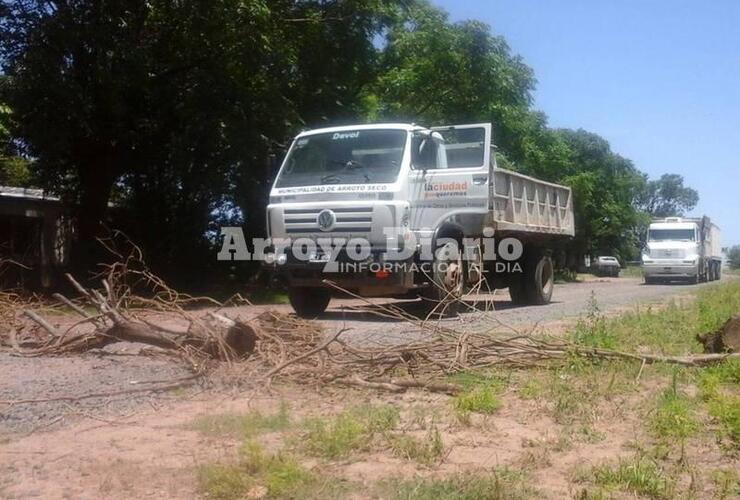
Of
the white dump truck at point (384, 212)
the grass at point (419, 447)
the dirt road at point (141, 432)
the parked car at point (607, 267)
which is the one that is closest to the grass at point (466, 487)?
the dirt road at point (141, 432)

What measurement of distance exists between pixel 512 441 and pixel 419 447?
0.73m

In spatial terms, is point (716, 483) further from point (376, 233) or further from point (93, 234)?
point (93, 234)

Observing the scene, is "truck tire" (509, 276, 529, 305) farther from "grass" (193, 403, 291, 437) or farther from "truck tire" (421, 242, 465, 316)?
"grass" (193, 403, 291, 437)

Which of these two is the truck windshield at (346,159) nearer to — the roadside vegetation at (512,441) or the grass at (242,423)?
the roadside vegetation at (512,441)

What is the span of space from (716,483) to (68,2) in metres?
14.9

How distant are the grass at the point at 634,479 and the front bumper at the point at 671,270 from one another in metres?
27.8

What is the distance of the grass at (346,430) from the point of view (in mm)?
4723

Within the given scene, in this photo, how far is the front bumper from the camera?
30.2 metres

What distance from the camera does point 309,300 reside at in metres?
12.8

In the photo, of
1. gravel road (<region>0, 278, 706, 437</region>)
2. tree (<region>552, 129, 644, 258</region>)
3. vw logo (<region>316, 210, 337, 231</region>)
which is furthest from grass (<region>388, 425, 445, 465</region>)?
tree (<region>552, 129, 644, 258</region>)

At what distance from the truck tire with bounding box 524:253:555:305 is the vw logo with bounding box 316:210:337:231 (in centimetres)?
595

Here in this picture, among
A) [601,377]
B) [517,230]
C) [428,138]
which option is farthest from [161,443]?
[517,230]

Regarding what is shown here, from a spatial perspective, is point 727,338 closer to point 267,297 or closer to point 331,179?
point 331,179

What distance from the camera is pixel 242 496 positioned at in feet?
13.1
